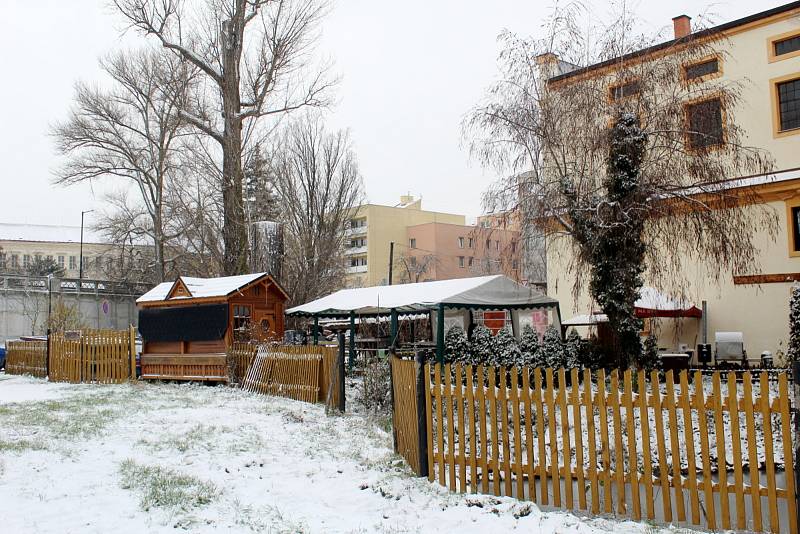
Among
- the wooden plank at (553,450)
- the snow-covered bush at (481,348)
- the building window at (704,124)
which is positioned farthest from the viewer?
the snow-covered bush at (481,348)

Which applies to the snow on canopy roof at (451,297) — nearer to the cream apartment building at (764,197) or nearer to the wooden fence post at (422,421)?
the cream apartment building at (764,197)

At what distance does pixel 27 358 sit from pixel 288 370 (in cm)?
1290

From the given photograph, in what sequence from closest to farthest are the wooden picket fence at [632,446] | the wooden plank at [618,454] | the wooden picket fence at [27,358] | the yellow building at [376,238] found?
the wooden picket fence at [632,446]
the wooden plank at [618,454]
the wooden picket fence at [27,358]
the yellow building at [376,238]

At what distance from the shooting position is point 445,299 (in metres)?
18.0

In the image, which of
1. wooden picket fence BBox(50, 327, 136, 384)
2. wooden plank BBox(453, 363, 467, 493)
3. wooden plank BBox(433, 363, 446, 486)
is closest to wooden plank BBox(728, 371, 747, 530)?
wooden plank BBox(453, 363, 467, 493)

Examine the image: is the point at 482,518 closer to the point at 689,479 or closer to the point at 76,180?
the point at 689,479

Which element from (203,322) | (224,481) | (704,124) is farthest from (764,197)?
(224,481)

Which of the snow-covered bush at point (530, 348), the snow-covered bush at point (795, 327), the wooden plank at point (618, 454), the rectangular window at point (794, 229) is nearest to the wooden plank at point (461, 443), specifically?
the wooden plank at point (618, 454)

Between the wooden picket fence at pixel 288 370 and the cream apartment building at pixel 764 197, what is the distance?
8.29m

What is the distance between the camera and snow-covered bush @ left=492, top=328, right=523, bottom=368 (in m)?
16.6

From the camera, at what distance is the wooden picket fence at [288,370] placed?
13414 mm

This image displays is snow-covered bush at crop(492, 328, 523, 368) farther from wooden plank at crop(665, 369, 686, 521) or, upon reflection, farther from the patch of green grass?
wooden plank at crop(665, 369, 686, 521)

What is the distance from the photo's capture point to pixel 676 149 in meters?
16.0

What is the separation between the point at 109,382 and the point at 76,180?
71.7ft
